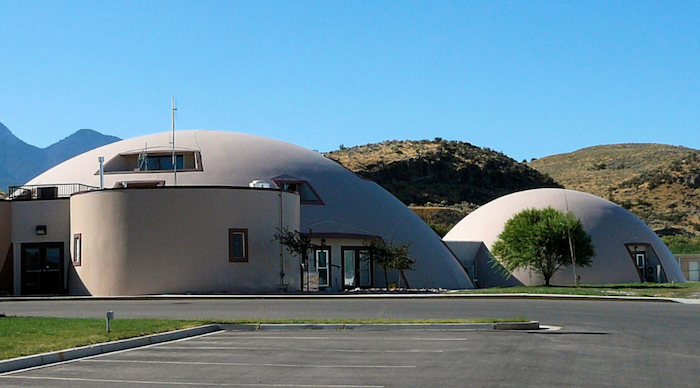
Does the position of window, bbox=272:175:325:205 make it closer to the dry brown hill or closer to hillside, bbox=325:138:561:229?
hillside, bbox=325:138:561:229

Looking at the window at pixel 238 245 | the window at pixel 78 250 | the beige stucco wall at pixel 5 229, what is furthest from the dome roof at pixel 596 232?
the beige stucco wall at pixel 5 229

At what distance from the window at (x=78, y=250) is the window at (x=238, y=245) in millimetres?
6240

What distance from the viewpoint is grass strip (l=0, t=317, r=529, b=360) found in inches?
549

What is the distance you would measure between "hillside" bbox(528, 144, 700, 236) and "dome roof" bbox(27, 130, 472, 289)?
4066 cm

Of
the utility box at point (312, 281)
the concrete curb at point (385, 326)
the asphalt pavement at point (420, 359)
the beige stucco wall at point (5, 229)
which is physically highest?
the beige stucco wall at point (5, 229)

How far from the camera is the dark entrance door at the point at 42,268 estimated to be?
3744 centimetres

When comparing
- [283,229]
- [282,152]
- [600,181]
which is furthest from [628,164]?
[283,229]

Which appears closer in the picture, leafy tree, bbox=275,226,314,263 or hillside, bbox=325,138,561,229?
leafy tree, bbox=275,226,314,263

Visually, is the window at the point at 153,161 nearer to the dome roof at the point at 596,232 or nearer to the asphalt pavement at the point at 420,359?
the dome roof at the point at 596,232

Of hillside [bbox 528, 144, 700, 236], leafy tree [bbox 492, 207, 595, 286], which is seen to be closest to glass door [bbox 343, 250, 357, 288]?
leafy tree [bbox 492, 207, 595, 286]

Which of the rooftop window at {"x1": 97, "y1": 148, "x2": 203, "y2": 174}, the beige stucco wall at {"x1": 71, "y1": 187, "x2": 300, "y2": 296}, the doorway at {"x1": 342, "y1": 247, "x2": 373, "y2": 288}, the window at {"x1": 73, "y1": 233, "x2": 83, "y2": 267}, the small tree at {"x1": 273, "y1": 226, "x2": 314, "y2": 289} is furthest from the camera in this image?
the rooftop window at {"x1": 97, "y1": 148, "x2": 203, "y2": 174}

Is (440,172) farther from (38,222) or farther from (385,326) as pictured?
(385,326)

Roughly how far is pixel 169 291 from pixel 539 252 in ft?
60.7

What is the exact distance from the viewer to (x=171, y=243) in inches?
1351
